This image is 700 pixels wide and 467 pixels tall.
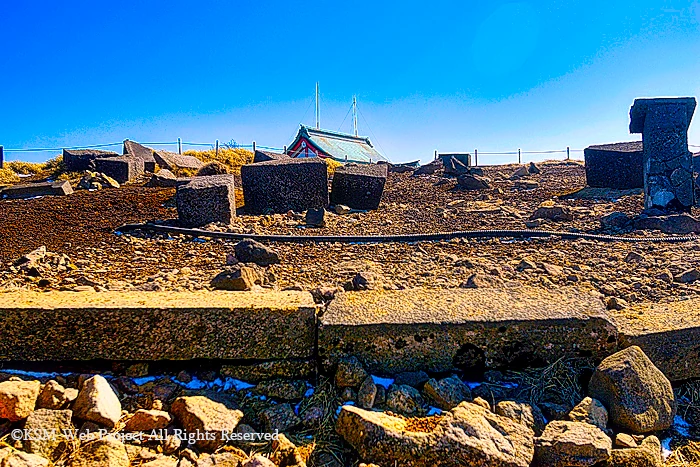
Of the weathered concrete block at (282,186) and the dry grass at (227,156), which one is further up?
the dry grass at (227,156)

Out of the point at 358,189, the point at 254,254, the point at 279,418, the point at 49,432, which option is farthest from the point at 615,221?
the point at 49,432

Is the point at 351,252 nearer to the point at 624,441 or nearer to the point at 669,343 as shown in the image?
the point at 669,343

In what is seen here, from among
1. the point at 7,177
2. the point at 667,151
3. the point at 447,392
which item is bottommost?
the point at 447,392

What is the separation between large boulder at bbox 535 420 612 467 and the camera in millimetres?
1756

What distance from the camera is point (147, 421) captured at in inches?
74.6

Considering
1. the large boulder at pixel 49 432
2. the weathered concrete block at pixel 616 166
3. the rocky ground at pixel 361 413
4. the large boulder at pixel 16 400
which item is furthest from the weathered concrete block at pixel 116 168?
the weathered concrete block at pixel 616 166

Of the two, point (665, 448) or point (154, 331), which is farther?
point (154, 331)

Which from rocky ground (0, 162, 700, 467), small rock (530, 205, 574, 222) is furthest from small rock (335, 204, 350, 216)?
rocky ground (0, 162, 700, 467)

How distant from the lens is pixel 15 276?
375 centimetres

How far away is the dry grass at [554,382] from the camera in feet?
7.00

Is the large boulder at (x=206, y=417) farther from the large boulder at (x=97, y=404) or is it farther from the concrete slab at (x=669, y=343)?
the concrete slab at (x=669, y=343)

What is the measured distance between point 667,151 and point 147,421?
756 centimetres

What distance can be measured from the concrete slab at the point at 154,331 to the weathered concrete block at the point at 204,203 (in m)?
3.35

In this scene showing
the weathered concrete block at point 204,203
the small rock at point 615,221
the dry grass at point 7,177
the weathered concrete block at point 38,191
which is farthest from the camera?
the dry grass at point 7,177
